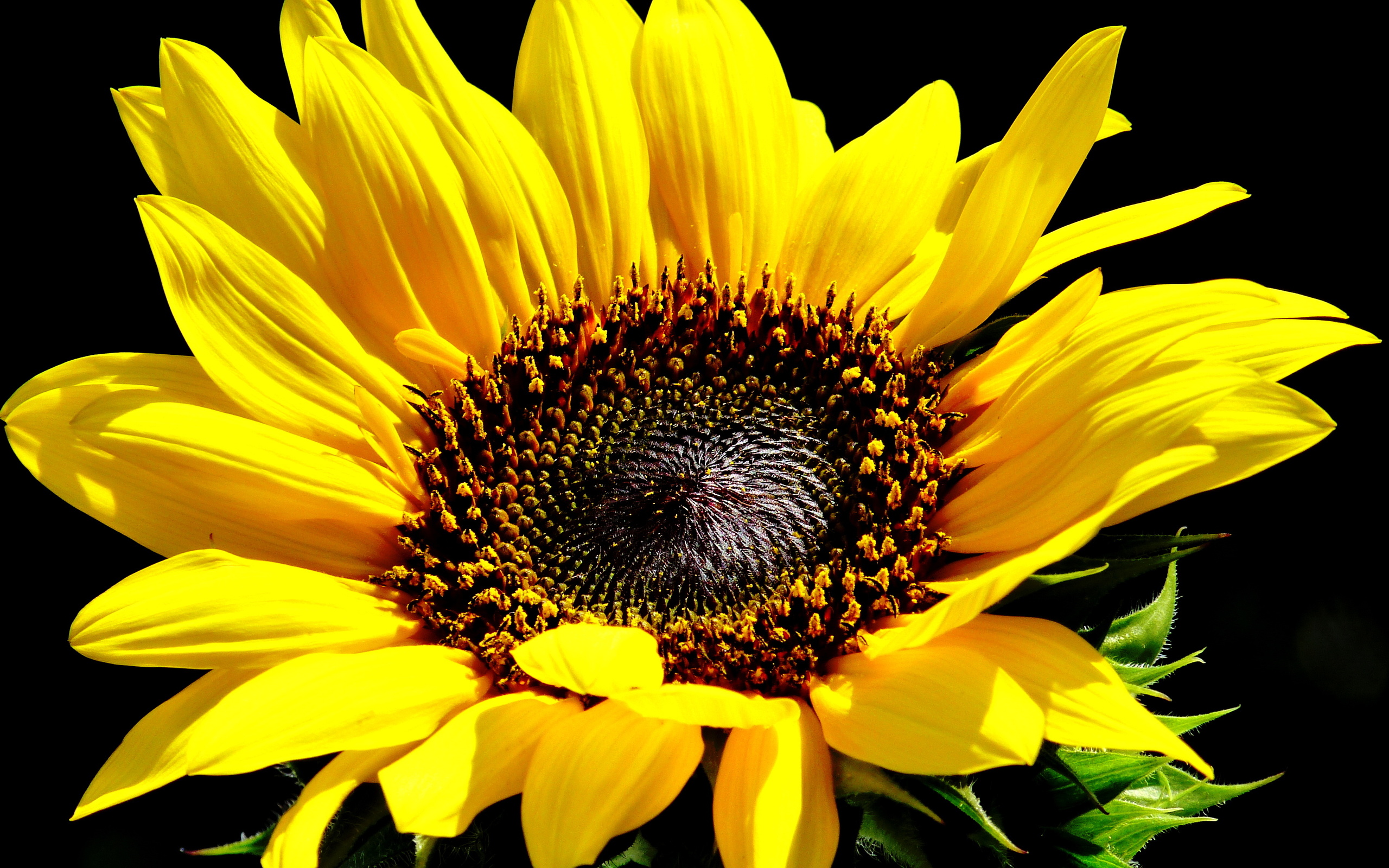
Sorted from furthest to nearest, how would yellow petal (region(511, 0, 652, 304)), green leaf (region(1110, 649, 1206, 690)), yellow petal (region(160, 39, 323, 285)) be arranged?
yellow petal (region(511, 0, 652, 304)) < yellow petal (region(160, 39, 323, 285)) < green leaf (region(1110, 649, 1206, 690))

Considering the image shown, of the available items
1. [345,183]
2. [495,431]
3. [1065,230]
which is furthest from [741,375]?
[345,183]

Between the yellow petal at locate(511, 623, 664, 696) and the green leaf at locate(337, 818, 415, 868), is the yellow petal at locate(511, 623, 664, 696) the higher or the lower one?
the higher one

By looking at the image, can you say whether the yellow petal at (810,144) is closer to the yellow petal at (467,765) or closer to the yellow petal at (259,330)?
the yellow petal at (259,330)

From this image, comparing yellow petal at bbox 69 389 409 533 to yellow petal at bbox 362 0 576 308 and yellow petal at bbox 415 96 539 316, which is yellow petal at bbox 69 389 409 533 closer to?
yellow petal at bbox 415 96 539 316

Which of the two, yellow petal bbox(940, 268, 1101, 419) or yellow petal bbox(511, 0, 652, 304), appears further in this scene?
yellow petal bbox(511, 0, 652, 304)

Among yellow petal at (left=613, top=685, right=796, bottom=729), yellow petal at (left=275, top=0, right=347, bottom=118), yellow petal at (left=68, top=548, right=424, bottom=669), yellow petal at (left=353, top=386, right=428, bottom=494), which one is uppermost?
yellow petal at (left=275, top=0, right=347, bottom=118)

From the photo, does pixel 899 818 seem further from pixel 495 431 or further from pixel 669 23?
pixel 669 23

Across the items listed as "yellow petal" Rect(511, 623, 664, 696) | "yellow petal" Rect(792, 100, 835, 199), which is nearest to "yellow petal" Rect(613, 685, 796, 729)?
"yellow petal" Rect(511, 623, 664, 696)

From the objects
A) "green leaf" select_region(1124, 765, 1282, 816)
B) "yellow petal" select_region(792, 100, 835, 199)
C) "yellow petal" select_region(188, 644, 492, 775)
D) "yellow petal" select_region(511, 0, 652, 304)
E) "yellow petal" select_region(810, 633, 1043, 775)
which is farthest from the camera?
"yellow petal" select_region(792, 100, 835, 199)
